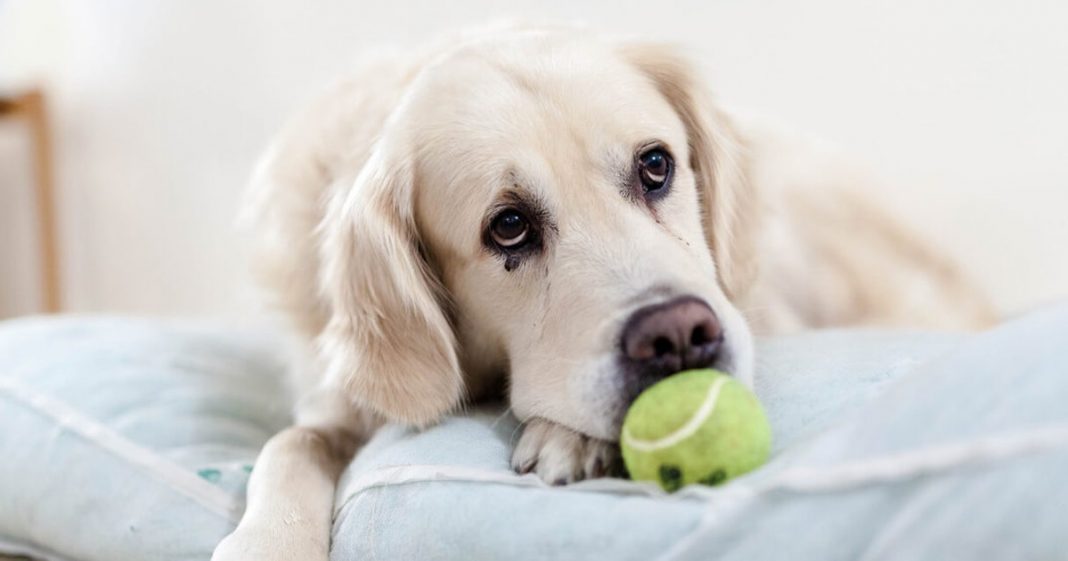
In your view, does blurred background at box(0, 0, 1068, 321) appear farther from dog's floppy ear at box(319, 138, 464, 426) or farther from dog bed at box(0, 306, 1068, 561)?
dog's floppy ear at box(319, 138, 464, 426)

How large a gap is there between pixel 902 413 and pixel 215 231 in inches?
143

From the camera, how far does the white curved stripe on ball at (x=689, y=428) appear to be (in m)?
0.95

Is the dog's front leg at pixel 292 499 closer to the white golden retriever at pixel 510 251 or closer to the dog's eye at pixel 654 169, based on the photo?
the white golden retriever at pixel 510 251

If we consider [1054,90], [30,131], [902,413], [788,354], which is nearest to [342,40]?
[30,131]

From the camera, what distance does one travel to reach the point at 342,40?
3678 mm

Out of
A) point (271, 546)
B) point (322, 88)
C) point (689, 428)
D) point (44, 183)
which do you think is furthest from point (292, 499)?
point (44, 183)

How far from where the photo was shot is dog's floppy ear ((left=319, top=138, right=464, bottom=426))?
4.58 feet

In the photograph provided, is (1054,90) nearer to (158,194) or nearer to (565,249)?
(565,249)

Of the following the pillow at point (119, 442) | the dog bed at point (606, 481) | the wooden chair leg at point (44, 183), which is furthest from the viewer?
the wooden chair leg at point (44, 183)

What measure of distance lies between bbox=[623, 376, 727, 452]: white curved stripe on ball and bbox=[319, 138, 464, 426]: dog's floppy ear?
453mm

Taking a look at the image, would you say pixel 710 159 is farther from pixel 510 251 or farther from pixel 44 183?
pixel 44 183

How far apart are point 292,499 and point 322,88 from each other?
3.89 ft

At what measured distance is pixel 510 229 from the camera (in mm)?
1357

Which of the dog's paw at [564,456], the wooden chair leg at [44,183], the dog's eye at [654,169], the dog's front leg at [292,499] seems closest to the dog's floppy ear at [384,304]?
the dog's front leg at [292,499]
